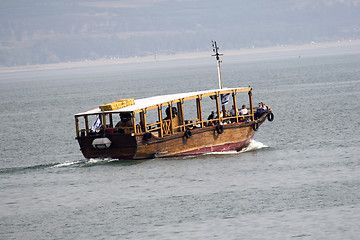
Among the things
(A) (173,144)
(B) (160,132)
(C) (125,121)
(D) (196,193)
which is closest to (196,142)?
(A) (173,144)

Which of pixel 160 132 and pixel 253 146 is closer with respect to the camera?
pixel 160 132

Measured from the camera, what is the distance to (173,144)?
39469 millimetres

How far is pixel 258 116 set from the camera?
4459cm

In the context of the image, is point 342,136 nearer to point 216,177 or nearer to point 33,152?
point 216,177

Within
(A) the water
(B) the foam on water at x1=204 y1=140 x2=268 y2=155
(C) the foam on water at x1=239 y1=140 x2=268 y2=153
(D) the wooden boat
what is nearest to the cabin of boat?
(D) the wooden boat

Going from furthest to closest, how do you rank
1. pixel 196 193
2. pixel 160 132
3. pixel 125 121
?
pixel 160 132 < pixel 125 121 < pixel 196 193

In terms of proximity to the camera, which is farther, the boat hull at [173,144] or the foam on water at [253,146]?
the foam on water at [253,146]

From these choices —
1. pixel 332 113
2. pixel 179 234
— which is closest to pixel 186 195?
pixel 179 234

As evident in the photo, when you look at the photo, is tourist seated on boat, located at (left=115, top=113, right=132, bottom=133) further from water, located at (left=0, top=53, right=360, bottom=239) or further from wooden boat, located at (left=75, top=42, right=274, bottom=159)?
water, located at (left=0, top=53, right=360, bottom=239)

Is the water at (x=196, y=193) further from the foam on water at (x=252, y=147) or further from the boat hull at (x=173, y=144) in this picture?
the boat hull at (x=173, y=144)

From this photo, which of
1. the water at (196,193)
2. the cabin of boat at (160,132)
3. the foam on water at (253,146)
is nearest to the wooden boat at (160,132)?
the cabin of boat at (160,132)

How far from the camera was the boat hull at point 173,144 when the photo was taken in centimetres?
3838

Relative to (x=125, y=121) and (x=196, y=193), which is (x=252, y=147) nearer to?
(x=125, y=121)

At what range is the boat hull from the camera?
38.4 metres
